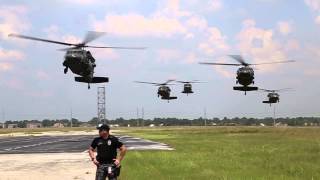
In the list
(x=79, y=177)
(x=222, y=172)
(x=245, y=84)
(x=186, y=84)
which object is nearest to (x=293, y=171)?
(x=222, y=172)

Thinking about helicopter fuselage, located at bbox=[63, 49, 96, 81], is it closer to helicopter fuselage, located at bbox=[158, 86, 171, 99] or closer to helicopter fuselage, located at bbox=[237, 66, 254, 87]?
helicopter fuselage, located at bbox=[237, 66, 254, 87]

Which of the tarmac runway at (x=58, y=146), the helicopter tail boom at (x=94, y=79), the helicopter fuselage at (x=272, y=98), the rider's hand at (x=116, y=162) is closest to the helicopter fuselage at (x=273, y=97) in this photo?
the helicopter fuselage at (x=272, y=98)

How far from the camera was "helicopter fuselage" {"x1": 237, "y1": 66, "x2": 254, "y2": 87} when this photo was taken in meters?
58.0

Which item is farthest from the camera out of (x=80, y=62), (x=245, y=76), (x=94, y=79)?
(x=245, y=76)

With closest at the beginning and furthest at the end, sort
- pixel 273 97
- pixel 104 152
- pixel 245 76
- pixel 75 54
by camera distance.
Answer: pixel 104 152 → pixel 75 54 → pixel 245 76 → pixel 273 97

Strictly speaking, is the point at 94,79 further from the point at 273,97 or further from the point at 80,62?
the point at 273,97

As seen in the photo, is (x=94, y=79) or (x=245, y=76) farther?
(x=245, y=76)

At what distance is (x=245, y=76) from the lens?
58.0 meters

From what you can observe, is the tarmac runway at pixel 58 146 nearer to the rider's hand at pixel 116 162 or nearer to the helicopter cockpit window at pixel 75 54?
the helicopter cockpit window at pixel 75 54

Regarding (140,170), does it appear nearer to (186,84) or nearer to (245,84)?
(245,84)

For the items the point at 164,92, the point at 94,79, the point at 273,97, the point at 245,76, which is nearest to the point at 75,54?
the point at 94,79

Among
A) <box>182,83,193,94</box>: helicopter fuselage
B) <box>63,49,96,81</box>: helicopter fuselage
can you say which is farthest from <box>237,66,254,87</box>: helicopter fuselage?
<box>182,83,193,94</box>: helicopter fuselage

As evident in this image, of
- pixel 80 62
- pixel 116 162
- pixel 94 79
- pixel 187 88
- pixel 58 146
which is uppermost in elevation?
pixel 187 88

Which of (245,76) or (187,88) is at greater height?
(187,88)
